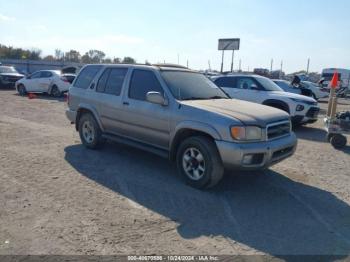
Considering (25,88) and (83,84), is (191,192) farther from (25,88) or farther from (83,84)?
(25,88)

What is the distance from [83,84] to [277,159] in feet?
15.0

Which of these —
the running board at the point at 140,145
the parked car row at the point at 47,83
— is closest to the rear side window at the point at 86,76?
the running board at the point at 140,145

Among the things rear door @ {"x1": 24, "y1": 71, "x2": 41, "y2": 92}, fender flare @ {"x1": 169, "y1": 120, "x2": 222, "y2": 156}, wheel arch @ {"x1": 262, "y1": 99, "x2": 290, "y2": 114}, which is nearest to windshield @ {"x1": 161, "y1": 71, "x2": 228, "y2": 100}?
fender flare @ {"x1": 169, "y1": 120, "x2": 222, "y2": 156}

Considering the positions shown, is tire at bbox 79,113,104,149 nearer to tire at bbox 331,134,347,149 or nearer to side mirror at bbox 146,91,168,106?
side mirror at bbox 146,91,168,106

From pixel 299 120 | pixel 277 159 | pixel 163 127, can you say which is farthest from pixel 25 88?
pixel 277 159

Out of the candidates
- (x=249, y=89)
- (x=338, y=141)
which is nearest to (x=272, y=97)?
(x=249, y=89)

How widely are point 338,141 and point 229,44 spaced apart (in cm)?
2527

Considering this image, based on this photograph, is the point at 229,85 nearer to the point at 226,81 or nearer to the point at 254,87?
the point at 226,81

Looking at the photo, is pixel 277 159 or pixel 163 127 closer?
pixel 277 159

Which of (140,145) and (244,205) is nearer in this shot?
(244,205)

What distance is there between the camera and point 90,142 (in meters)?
7.77

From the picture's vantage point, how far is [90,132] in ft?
25.4

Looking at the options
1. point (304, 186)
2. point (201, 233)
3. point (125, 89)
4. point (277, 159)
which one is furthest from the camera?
point (125, 89)

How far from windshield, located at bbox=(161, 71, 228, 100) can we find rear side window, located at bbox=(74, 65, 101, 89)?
2.13 m
